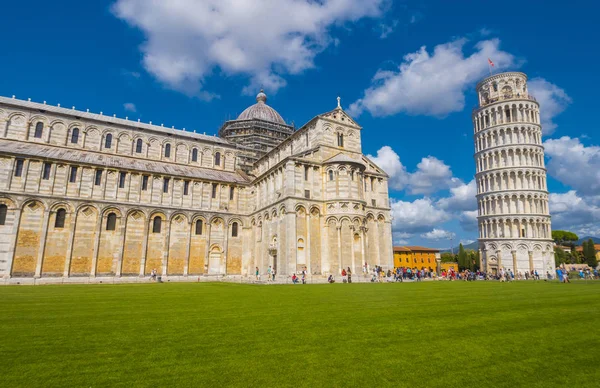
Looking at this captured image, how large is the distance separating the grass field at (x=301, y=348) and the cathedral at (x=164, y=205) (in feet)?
77.3

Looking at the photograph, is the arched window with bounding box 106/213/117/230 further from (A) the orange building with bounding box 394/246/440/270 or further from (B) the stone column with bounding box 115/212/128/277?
(A) the orange building with bounding box 394/246/440/270

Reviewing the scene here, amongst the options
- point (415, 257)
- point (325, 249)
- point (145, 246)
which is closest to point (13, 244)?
point (145, 246)

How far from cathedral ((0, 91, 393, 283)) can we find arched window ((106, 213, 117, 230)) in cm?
10

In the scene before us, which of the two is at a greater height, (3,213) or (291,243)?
(3,213)

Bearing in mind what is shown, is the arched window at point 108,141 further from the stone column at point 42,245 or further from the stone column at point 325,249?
the stone column at point 325,249

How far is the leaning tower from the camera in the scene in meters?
55.3

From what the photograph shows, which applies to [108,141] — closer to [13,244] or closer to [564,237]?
[13,244]

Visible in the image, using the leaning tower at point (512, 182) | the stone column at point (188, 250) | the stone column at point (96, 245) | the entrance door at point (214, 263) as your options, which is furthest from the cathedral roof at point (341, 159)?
the leaning tower at point (512, 182)

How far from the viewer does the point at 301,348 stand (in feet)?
21.4

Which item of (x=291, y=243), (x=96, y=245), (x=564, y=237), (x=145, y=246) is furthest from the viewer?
(x=564, y=237)

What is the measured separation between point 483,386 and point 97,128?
150 ft

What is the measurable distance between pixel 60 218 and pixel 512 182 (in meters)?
63.3

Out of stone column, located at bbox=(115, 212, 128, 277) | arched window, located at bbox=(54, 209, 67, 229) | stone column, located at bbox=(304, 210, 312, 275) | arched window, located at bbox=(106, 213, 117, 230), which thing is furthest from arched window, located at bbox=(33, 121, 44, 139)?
stone column, located at bbox=(304, 210, 312, 275)

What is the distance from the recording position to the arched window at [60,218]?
32844 mm
